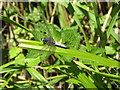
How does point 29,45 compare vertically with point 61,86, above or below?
above

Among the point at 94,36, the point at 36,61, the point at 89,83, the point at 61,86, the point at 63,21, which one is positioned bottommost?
the point at 61,86

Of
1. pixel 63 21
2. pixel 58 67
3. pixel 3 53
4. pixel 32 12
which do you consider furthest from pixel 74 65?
pixel 3 53

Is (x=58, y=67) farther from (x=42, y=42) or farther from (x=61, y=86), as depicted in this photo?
(x=61, y=86)

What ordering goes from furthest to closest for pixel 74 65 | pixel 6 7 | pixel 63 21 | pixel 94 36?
pixel 6 7
pixel 63 21
pixel 94 36
pixel 74 65

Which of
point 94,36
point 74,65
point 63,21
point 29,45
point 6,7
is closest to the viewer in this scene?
point 29,45

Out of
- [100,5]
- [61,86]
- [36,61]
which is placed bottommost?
[61,86]

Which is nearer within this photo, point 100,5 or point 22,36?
point 100,5

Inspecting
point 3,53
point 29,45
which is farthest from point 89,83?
point 3,53

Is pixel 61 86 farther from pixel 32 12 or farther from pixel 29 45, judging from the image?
pixel 29 45

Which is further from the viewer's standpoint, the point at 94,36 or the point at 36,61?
the point at 94,36
